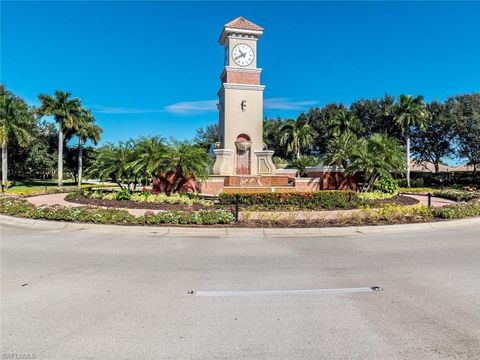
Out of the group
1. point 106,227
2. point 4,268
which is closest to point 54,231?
point 106,227

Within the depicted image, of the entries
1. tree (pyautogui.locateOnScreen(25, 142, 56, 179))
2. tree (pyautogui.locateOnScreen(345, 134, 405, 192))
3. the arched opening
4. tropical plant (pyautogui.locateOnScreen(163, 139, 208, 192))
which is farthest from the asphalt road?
tree (pyautogui.locateOnScreen(25, 142, 56, 179))

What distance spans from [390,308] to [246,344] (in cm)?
213

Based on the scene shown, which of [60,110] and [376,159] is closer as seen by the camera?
[376,159]

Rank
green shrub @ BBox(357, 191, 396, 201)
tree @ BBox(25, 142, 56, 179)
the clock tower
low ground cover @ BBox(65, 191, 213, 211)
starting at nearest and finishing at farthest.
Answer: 1. low ground cover @ BBox(65, 191, 213, 211)
2. green shrub @ BBox(357, 191, 396, 201)
3. the clock tower
4. tree @ BBox(25, 142, 56, 179)

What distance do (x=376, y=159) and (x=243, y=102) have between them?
11.8 meters

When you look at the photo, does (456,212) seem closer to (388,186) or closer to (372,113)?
(388,186)

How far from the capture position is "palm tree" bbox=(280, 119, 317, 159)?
5488cm

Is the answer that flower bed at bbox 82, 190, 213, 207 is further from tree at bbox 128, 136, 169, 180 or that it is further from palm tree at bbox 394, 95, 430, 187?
palm tree at bbox 394, 95, 430, 187

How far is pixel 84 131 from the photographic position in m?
45.4

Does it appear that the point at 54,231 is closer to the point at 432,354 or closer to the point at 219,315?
the point at 219,315

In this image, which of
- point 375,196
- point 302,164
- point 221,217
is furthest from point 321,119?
point 221,217

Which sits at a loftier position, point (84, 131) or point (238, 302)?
point (84, 131)

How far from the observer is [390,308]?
469 cm

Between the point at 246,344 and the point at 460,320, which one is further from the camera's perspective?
the point at 460,320
